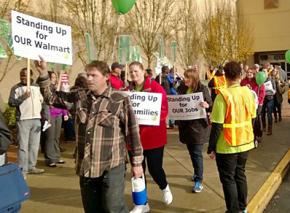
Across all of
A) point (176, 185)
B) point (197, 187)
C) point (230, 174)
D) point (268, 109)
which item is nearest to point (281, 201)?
point (197, 187)

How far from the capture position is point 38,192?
6.84m

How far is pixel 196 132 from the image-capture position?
663 cm

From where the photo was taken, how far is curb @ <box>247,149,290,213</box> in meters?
5.96

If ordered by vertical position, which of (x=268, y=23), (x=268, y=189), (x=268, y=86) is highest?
(x=268, y=23)

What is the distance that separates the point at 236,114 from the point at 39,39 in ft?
8.05

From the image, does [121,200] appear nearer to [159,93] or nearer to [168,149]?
[159,93]

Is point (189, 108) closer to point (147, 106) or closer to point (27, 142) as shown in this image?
point (147, 106)

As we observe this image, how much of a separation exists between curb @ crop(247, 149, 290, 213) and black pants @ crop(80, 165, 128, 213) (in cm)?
230

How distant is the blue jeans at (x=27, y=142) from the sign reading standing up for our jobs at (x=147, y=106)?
265 centimetres

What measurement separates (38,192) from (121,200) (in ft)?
10.0

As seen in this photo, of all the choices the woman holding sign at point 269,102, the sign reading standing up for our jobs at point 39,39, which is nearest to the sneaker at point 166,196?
the sign reading standing up for our jobs at point 39,39

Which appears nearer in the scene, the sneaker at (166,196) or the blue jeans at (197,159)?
the sneaker at (166,196)

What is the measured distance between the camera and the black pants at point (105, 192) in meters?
4.04

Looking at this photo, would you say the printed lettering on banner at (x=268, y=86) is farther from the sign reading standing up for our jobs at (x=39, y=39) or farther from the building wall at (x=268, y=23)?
the building wall at (x=268, y=23)
